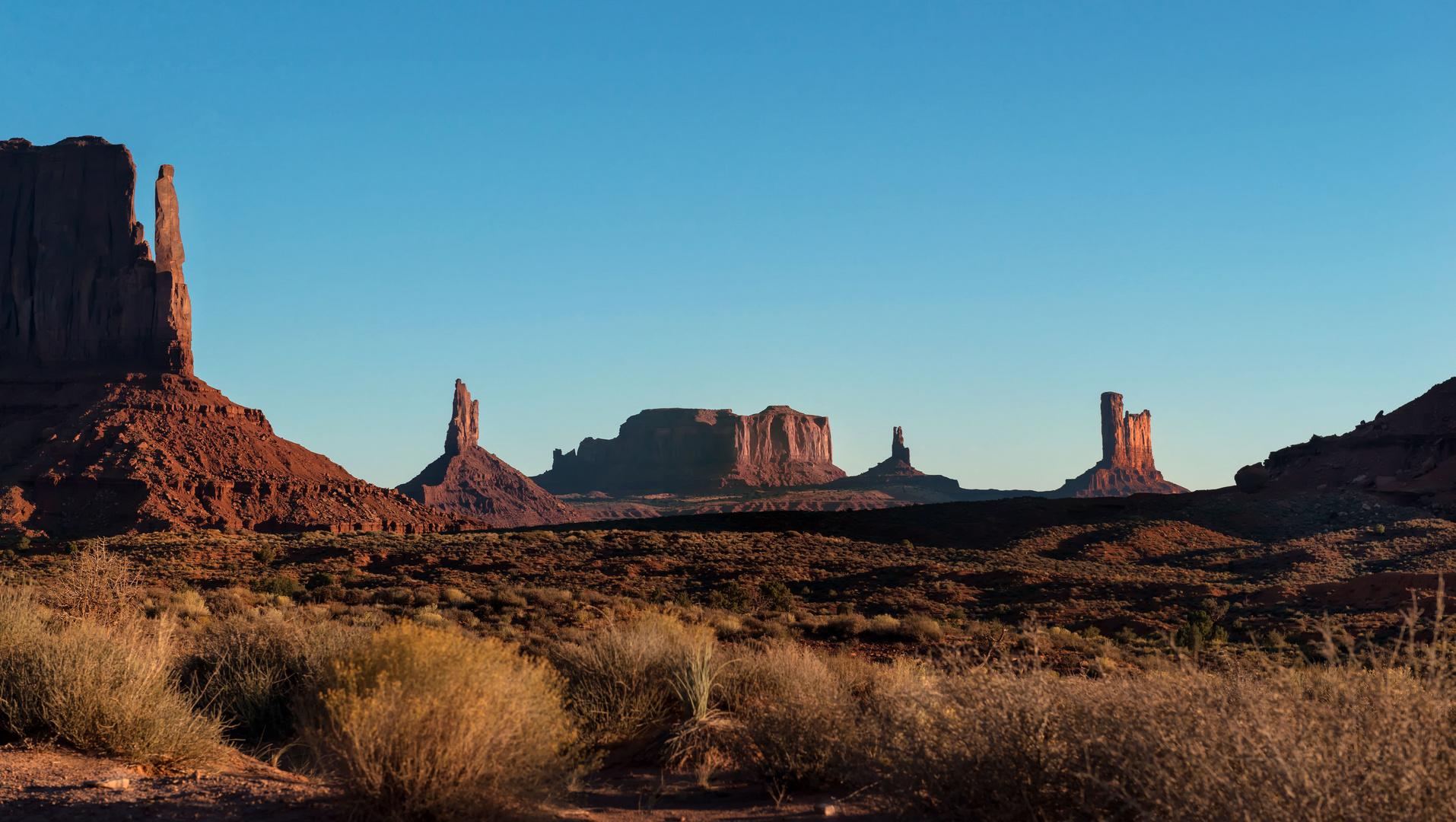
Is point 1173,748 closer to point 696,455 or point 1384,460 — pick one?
point 1384,460

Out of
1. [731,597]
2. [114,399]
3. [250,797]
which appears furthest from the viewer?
[114,399]

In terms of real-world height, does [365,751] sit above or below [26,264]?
below

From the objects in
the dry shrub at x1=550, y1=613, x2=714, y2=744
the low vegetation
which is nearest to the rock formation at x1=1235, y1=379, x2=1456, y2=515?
the low vegetation

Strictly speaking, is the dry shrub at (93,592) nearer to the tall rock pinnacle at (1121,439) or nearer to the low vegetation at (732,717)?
the low vegetation at (732,717)

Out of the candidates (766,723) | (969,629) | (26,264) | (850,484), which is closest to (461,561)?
(969,629)

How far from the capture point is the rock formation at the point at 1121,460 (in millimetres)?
152000

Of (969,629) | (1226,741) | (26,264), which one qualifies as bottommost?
(969,629)

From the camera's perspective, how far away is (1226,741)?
15.8 ft

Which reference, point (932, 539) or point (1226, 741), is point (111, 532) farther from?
point (1226, 741)

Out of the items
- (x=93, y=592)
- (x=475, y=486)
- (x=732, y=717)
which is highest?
(x=475, y=486)

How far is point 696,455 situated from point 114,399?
382ft

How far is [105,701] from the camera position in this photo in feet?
28.9

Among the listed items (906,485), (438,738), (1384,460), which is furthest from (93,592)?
(906,485)

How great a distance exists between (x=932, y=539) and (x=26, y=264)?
3235 inches
